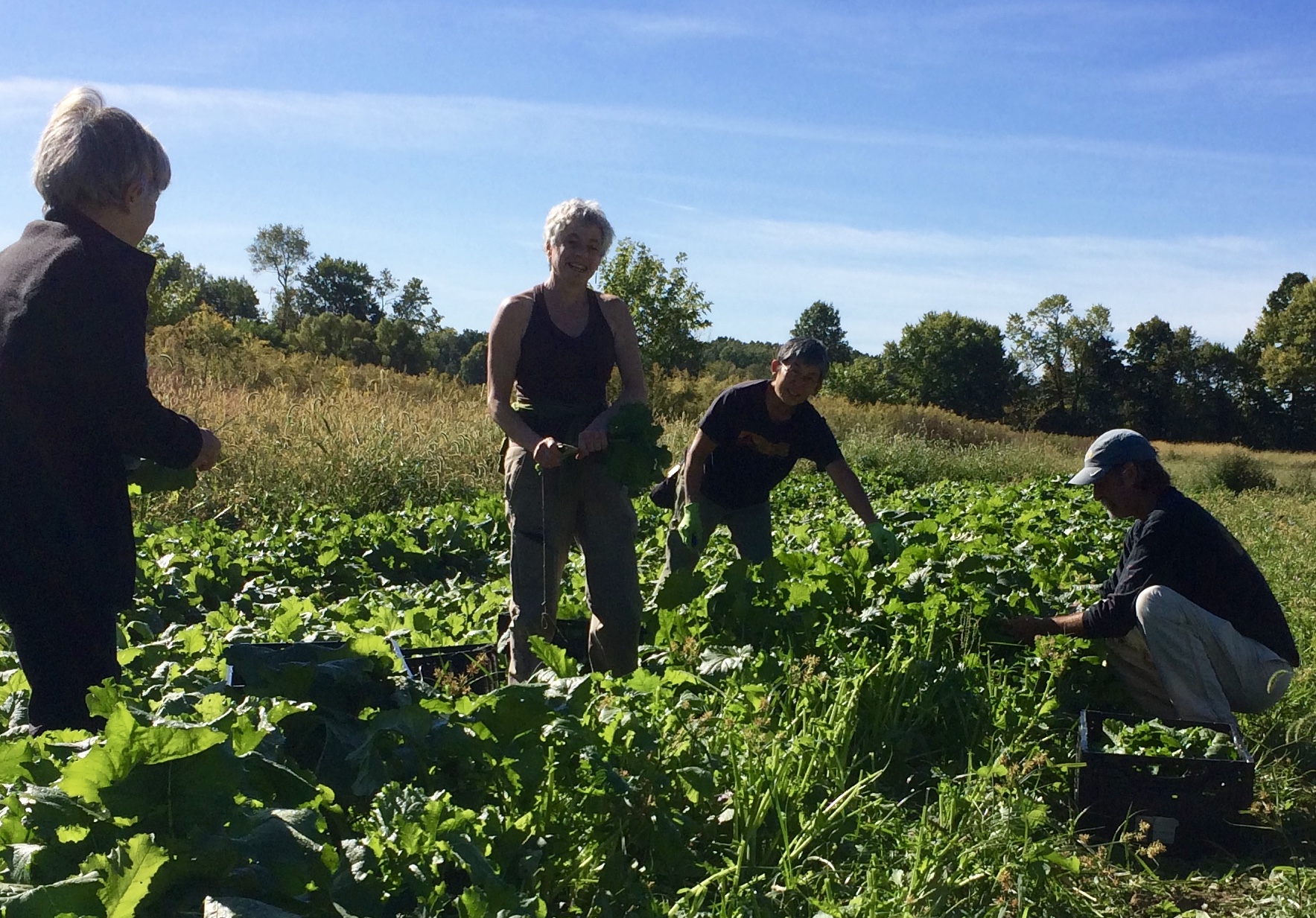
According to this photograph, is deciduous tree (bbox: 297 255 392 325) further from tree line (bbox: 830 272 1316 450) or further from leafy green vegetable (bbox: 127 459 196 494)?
leafy green vegetable (bbox: 127 459 196 494)

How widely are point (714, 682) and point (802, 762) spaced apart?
0.59 meters

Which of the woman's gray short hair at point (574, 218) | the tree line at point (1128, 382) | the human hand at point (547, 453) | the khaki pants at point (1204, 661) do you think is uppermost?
the tree line at point (1128, 382)

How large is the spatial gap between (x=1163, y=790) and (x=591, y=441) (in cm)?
212

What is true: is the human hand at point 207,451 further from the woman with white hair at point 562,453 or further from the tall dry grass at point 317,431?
the tall dry grass at point 317,431

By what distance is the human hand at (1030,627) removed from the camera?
4125 mm

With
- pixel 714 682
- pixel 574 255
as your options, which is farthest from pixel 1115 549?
pixel 574 255

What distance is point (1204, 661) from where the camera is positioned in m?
3.88

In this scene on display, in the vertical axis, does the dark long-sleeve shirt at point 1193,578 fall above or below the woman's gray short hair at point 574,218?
below

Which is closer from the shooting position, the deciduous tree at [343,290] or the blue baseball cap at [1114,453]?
the blue baseball cap at [1114,453]

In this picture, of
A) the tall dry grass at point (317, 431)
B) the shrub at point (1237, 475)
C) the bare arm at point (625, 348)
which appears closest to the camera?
the bare arm at point (625, 348)

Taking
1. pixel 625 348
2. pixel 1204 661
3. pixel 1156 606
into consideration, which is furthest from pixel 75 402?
pixel 1204 661

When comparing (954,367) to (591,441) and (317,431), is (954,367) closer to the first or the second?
(317,431)

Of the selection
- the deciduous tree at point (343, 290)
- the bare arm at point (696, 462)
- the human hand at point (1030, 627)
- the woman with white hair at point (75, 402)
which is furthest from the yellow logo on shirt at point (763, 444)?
the deciduous tree at point (343, 290)

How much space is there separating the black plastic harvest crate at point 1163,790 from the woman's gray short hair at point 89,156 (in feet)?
10.3
